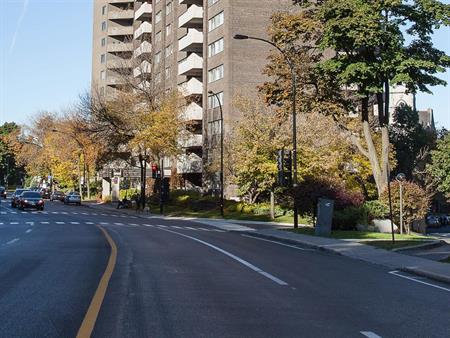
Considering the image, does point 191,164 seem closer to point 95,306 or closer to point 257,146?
point 257,146

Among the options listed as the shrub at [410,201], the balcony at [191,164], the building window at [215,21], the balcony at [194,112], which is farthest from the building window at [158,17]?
the shrub at [410,201]

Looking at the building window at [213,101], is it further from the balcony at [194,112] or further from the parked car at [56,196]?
the parked car at [56,196]

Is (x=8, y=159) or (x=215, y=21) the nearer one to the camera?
(x=215, y=21)

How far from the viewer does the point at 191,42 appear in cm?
6544

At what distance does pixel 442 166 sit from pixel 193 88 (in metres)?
27.7

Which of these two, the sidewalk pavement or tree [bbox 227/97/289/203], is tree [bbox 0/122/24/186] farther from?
the sidewalk pavement

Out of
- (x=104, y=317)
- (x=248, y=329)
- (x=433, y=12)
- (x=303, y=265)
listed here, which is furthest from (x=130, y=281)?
(x=433, y=12)

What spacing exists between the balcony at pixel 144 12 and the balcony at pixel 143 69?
63.1ft

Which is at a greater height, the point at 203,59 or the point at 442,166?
the point at 203,59

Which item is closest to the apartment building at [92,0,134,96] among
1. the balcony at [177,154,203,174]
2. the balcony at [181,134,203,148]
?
the balcony at [177,154,203,174]

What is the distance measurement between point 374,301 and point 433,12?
26603 millimetres

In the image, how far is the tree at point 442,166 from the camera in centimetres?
5472

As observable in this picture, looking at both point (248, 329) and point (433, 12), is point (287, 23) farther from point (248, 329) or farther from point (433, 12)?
point (248, 329)

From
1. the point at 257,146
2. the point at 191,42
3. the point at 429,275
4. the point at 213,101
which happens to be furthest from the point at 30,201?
the point at 429,275
